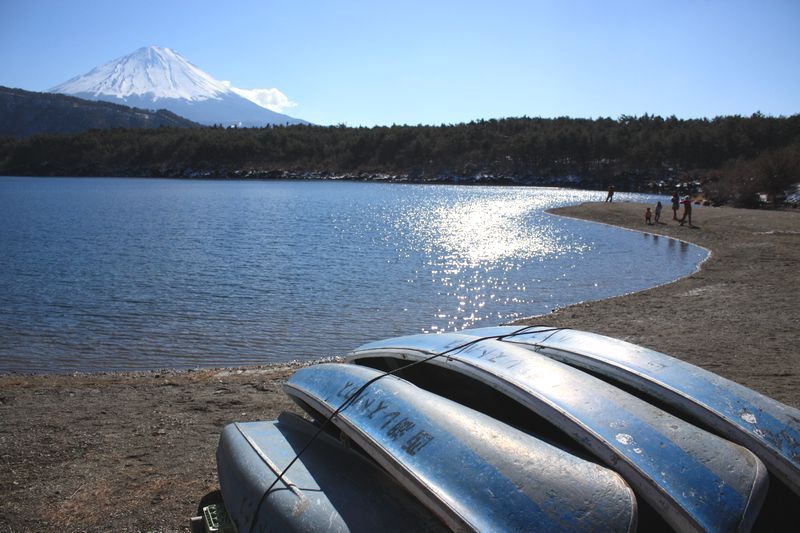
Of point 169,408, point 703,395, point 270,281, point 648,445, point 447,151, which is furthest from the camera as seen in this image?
point 447,151

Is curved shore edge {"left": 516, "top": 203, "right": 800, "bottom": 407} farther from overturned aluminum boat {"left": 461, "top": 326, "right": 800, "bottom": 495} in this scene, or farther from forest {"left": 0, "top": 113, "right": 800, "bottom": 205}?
forest {"left": 0, "top": 113, "right": 800, "bottom": 205}

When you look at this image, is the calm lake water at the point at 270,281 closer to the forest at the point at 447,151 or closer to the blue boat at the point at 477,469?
the blue boat at the point at 477,469

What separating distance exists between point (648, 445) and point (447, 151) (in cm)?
10865

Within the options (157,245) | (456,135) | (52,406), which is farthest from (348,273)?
(456,135)

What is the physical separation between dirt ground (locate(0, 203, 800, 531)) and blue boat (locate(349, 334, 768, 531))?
8.75 feet

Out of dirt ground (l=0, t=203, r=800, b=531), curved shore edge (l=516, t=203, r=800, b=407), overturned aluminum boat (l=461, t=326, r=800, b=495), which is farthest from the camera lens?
curved shore edge (l=516, t=203, r=800, b=407)

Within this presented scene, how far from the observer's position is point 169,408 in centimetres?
686

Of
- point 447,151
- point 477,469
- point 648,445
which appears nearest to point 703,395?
point 648,445

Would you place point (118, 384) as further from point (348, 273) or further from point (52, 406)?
point (348, 273)

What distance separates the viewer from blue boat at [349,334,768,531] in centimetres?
265

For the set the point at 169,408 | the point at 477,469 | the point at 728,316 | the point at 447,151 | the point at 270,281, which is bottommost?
the point at 270,281

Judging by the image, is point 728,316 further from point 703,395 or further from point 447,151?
point 447,151

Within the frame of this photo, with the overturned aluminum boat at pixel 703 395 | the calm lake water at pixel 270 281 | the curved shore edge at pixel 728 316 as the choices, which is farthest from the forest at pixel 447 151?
the overturned aluminum boat at pixel 703 395

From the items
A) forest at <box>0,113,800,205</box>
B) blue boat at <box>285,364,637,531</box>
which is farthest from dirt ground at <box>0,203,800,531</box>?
forest at <box>0,113,800,205</box>
